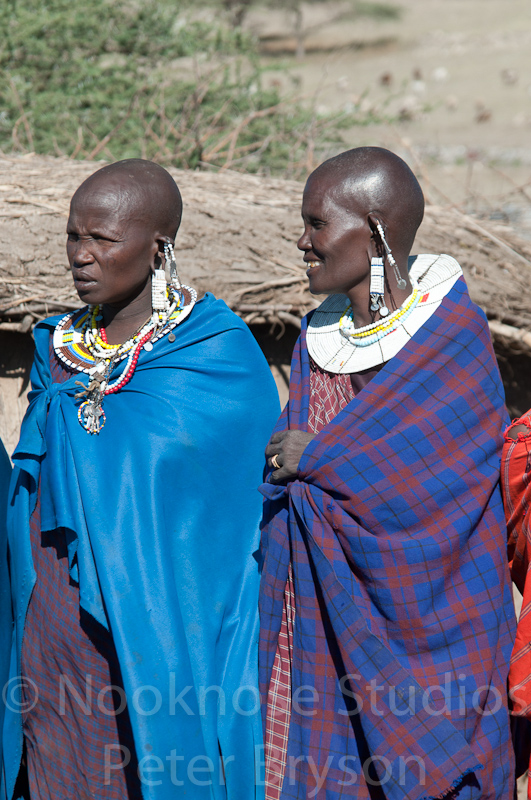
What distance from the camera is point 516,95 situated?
70.1 ft

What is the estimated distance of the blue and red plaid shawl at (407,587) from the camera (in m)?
1.89

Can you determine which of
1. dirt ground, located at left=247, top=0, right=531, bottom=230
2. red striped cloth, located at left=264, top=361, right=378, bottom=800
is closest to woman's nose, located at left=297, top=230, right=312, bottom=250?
red striped cloth, located at left=264, top=361, right=378, bottom=800

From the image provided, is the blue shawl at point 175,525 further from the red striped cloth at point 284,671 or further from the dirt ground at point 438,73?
the dirt ground at point 438,73

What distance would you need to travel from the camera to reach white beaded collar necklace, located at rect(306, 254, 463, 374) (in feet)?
6.81

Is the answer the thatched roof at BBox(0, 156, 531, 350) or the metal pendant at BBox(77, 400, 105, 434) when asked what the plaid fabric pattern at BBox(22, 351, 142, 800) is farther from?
the thatched roof at BBox(0, 156, 531, 350)

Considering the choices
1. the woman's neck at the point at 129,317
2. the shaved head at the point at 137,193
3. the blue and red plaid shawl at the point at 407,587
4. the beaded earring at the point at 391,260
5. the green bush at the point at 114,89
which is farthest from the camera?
the green bush at the point at 114,89

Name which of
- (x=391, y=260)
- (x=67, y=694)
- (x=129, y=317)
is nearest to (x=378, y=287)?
(x=391, y=260)

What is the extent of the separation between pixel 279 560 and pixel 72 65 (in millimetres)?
6409

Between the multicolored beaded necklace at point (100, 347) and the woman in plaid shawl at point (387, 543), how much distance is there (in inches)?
17.3

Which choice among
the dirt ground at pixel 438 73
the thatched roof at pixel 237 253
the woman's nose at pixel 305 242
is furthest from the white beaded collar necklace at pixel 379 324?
the dirt ground at pixel 438 73

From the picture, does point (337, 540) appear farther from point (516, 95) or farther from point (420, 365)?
point (516, 95)

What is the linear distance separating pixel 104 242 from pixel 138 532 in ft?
2.63

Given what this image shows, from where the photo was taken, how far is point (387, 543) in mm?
1900

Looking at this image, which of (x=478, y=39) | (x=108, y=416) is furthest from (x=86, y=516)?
(x=478, y=39)
